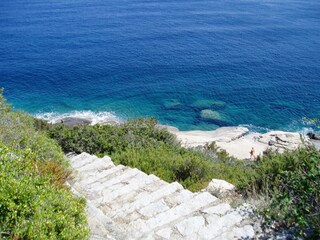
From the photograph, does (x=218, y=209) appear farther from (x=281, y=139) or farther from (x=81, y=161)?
(x=281, y=139)

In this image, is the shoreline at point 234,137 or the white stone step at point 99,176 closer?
the white stone step at point 99,176

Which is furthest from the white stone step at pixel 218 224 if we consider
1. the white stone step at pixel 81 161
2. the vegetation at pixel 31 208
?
the white stone step at pixel 81 161

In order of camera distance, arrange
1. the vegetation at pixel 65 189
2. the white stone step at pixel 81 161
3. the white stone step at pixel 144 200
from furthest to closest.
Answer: the white stone step at pixel 81 161
the white stone step at pixel 144 200
the vegetation at pixel 65 189

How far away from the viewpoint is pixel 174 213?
764 cm

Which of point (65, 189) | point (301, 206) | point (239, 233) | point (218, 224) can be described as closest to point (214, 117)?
→ point (218, 224)

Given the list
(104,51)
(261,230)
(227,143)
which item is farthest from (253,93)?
(261,230)

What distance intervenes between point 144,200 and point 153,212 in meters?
0.63

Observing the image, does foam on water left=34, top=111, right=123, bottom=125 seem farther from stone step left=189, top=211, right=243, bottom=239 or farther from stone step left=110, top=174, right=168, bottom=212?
stone step left=189, top=211, right=243, bottom=239

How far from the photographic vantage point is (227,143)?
34812 mm

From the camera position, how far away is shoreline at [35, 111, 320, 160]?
33.7m

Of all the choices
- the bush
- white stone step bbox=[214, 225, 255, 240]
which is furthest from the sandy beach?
the bush

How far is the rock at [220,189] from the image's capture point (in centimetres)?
893

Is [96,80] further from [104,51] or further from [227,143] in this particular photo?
[227,143]

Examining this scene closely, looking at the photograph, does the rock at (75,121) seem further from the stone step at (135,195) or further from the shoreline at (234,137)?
the stone step at (135,195)
